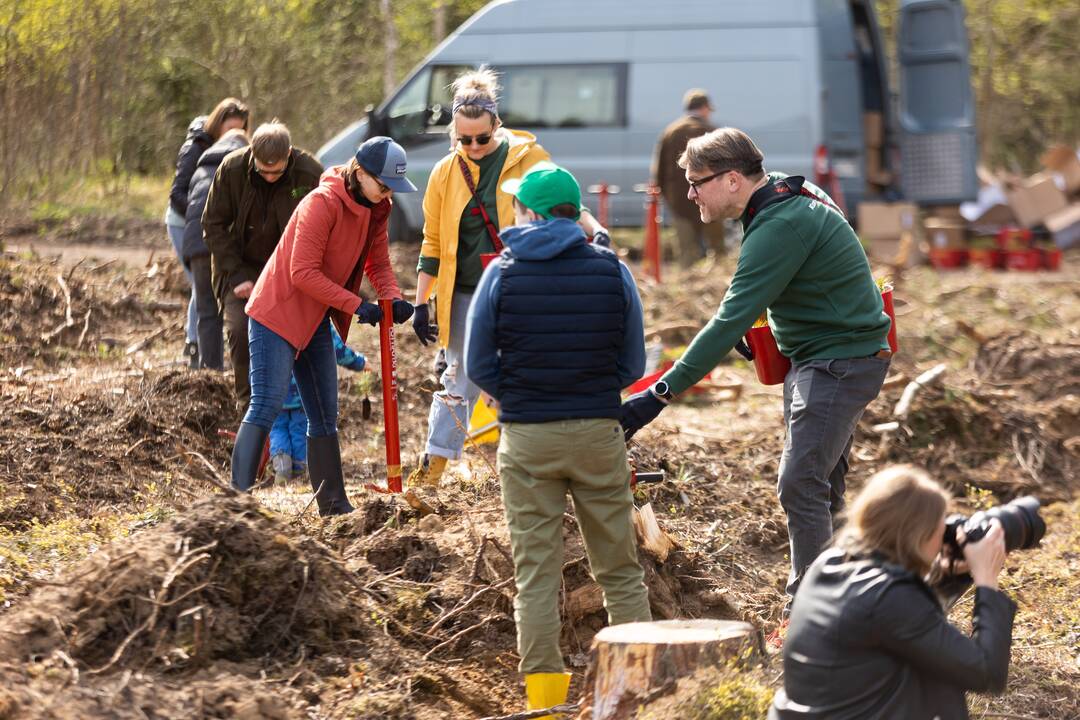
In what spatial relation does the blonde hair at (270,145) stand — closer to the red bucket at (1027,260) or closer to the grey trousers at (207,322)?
the grey trousers at (207,322)

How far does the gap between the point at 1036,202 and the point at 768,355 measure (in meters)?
15.2

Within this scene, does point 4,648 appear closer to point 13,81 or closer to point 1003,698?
point 1003,698

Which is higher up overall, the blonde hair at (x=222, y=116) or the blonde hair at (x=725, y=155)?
the blonde hair at (x=222, y=116)

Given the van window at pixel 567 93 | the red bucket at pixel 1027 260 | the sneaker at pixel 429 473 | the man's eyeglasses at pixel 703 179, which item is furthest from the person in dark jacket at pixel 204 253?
the red bucket at pixel 1027 260

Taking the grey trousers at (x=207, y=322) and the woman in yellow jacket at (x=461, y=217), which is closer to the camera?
the woman in yellow jacket at (x=461, y=217)

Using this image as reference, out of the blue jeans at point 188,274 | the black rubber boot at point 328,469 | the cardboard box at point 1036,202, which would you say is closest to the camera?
the black rubber boot at point 328,469

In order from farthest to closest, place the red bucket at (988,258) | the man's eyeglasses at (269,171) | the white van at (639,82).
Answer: the red bucket at (988,258)
the white van at (639,82)
the man's eyeglasses at (269,171)

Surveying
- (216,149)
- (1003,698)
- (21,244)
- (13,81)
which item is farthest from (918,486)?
(21,244)

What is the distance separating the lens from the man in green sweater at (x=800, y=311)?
4.87 metres

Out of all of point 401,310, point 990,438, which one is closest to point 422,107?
point 990,438

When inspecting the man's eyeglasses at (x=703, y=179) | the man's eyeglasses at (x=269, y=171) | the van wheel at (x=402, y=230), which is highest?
the man's eyeglasses at (x=703, y=179)

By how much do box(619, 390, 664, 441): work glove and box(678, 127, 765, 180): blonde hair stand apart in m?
Answer: 0.85

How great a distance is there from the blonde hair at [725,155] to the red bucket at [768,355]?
2.07 ft

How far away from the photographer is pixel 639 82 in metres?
15.3
